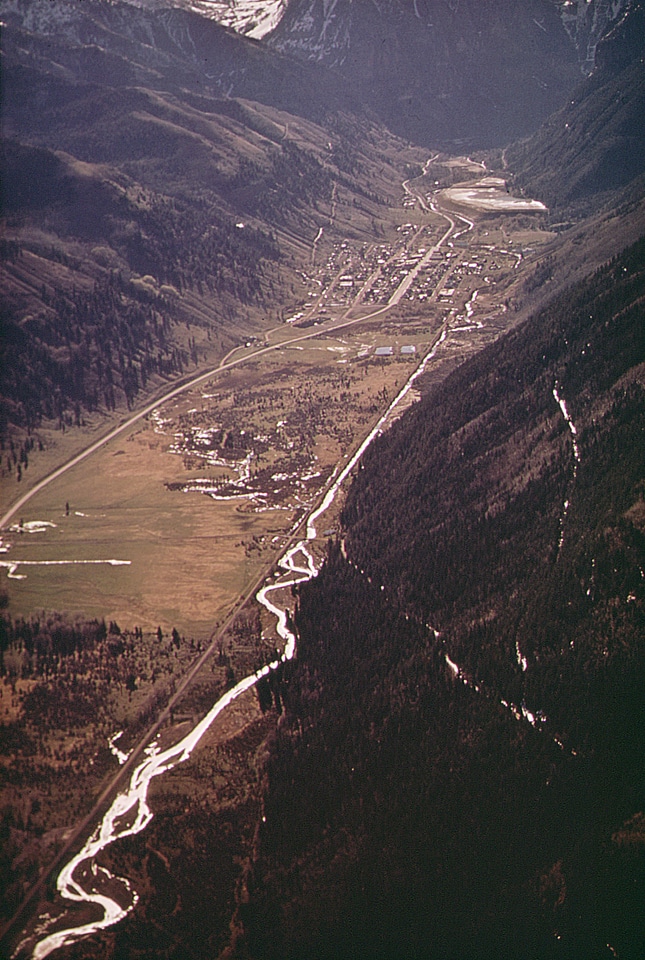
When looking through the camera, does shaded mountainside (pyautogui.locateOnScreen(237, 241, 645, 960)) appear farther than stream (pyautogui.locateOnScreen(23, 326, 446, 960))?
No

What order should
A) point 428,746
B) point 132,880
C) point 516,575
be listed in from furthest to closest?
1. point 516,575
2. point 428,746
3. point 132,880

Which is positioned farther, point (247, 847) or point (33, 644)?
point (33, 644)

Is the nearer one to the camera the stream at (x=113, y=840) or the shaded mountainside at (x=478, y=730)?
the shaded mountainside at (x=478, y=730)

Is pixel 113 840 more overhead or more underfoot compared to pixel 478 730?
more underfoot

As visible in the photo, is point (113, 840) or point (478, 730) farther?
point (478, 730)

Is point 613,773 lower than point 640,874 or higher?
higher

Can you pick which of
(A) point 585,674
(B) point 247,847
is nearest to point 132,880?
(B) point 247,847

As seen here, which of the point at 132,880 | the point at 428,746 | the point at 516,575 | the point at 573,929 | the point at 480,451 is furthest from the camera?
the point at 480,451

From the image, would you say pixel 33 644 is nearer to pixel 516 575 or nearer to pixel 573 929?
pixel 516 575
